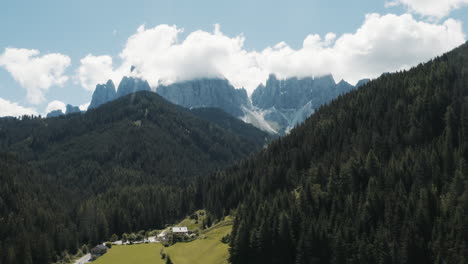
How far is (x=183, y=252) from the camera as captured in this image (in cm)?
12025

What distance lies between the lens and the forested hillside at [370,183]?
268 ft

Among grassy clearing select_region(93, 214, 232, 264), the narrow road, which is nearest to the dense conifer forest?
the narrow road

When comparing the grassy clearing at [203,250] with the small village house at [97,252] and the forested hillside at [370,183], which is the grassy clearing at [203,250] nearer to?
the forested hillside at [370,183]

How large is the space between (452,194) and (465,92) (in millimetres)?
67955

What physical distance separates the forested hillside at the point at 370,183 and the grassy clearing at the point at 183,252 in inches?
396

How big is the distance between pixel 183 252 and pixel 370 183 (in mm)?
55421

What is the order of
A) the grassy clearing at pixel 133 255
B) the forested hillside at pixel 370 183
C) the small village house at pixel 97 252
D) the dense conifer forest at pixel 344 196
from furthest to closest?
the small village house at pixel 97 252 < the grassy clearing at pixel 133 255 < the dense conifer forest at pixel 344 196 < the forested hillside at pixel 370 183

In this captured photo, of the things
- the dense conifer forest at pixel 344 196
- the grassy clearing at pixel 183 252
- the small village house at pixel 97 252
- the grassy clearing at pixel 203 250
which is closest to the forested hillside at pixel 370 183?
the dense conifer forest at pixel 344 196

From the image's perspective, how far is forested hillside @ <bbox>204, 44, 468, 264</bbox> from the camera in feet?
268

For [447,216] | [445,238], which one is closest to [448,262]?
[445,238]

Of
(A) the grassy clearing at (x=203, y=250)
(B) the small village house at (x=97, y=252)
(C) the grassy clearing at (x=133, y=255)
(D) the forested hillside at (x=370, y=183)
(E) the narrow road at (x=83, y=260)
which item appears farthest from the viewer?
(B) the small village house at (x=97, y=252)

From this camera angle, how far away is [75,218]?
177m

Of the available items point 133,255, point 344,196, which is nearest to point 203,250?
point 133,255

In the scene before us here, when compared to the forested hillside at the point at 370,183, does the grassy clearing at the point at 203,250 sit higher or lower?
lower
